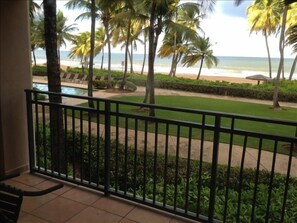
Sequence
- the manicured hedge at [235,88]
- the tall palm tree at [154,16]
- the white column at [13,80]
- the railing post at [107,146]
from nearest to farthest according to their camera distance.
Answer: the railing post at [107,146]
the white column at [13,80]
the tall palm tree at [154,16]
the manicured hedge at [235,88]

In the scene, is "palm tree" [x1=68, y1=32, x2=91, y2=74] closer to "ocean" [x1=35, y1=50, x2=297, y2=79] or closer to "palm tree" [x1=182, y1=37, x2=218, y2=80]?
"ocean" [x1=35, y1=50, x2=297, y2=79]

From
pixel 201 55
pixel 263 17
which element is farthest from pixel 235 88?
pixel 201 55

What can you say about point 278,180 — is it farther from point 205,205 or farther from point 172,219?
point 172,219

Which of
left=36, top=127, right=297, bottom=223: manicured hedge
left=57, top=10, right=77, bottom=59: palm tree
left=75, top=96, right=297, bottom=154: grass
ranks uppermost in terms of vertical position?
left=57, top=10, right=77, bottom=59: palm tree

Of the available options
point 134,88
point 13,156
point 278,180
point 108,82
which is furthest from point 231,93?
point 13,156

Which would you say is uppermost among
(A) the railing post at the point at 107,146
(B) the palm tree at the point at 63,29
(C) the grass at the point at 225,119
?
(B) the palm tree at the point at 63,29

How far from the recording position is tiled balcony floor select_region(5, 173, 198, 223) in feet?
7.67

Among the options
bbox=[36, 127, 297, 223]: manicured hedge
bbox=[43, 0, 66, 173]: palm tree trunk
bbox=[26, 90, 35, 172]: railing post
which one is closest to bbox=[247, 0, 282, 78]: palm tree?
bbox=[36, 127, 297, 223]: manicured hedge

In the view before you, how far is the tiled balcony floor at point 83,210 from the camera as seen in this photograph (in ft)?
7.67

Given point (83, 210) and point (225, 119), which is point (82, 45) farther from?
point (83, 210)

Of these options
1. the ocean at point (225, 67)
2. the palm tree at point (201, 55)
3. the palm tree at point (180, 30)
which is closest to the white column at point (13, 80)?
the palm tree at point (180, 30)

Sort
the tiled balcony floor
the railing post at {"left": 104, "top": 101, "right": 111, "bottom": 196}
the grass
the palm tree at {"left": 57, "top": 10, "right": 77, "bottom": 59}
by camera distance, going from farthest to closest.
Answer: the palm tree at {"left": 57, "top": 10, "right": 77, "bottom": 59}
the grass
the railing post at {"left": 104, "top": 101, "right": 111, "bottom": 196}
the tiled balcony floor

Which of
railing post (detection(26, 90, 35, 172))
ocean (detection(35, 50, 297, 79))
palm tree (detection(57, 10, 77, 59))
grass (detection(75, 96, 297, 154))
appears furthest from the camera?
ocean (detection(35, 50, 297, 79))

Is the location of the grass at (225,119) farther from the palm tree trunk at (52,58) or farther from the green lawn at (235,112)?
the palm tree trunk at (52,58)
